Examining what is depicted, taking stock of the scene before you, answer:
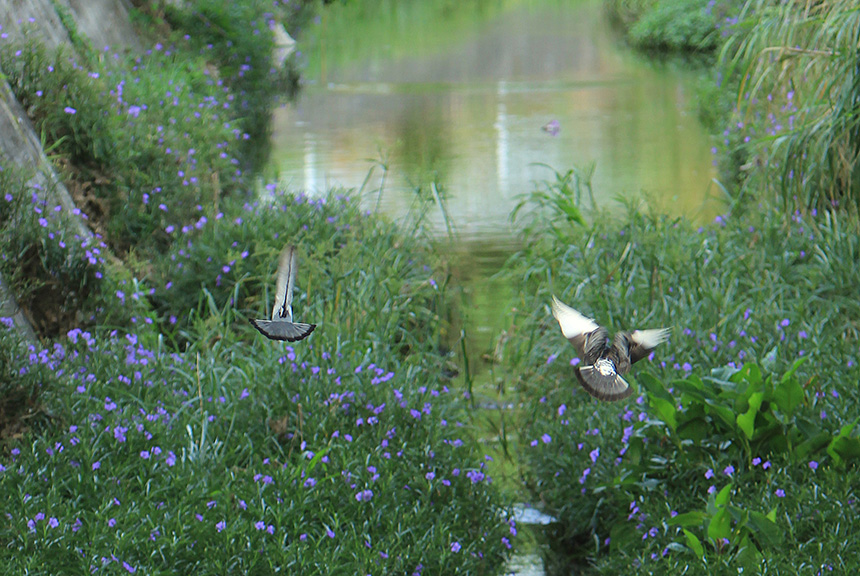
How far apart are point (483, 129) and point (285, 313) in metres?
9.78

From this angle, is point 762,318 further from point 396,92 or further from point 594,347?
point 396,92

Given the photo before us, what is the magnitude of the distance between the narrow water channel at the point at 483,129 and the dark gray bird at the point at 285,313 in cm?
232

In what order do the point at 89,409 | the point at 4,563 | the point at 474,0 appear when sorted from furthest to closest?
the point at 474,0 → the point at 89,409 → the point at 4,563

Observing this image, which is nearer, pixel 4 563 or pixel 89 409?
pixel 4 563

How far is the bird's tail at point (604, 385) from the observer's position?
195 cm

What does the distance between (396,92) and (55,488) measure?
1087cm

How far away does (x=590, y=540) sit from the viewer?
405cm

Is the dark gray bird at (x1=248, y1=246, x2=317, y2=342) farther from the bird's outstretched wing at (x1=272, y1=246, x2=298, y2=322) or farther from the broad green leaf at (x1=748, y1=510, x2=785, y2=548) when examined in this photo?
the broad green leaf at (x1=748, y1=510, x2=785, y2=548)

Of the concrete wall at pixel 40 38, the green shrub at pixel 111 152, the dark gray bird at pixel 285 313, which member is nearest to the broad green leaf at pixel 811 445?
the dark gray bird at pixel 285 313

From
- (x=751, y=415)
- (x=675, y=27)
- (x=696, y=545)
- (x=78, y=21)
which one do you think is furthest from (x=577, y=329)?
(x=675, y=27)

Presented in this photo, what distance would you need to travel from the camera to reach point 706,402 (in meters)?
3.59

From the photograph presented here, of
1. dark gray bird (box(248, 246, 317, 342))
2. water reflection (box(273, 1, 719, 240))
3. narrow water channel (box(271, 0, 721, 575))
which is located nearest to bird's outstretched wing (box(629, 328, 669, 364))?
dark gray bird (box(248, 246, 317, 342))

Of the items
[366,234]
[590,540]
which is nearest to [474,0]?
[366,234]

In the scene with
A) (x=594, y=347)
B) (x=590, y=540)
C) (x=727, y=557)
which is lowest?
(x=590, y=540)
